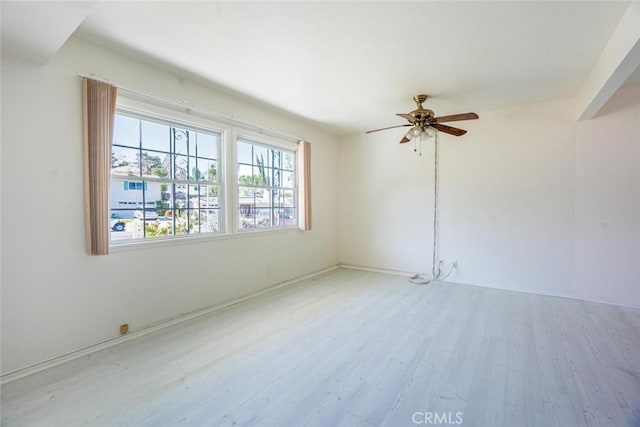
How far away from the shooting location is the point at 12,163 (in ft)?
6.92

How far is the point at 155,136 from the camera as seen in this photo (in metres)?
3.04

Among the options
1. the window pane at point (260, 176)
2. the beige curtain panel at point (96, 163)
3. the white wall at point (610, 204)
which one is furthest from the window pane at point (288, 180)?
the white wall at point (610, 204)

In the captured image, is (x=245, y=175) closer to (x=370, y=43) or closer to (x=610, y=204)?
(x=370, y=43)

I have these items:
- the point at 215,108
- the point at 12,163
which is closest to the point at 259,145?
the point at 215,108

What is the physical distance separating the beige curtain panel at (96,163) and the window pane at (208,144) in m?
1.05

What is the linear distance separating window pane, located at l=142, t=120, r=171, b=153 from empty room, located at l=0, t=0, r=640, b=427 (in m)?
0.02

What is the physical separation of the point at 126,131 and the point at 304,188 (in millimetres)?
2620

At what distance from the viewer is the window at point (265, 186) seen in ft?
13.1

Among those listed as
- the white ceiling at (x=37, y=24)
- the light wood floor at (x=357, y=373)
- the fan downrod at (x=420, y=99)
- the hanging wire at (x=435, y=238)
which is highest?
the fan downrod at (x=420, y=99)

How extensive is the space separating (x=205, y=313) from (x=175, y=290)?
0.47 metres

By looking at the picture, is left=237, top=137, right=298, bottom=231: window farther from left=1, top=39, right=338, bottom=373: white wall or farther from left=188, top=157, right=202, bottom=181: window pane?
left=1, top=39, right=338, bottom=373: white wall

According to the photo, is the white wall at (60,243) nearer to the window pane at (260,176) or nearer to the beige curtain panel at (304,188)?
the window pane at (260,176)

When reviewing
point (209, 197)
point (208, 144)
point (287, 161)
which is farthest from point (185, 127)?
point (287, 161)

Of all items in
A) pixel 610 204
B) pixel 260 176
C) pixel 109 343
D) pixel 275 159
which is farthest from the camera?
pixel 275 159
